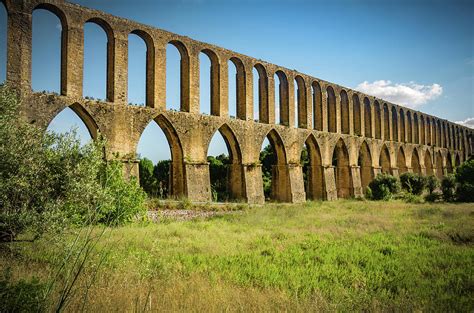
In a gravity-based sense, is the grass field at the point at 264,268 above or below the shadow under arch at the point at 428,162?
below

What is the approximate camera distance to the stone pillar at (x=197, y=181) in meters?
17.2

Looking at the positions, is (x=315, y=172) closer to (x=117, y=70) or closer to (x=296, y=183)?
(x=296, y=183)

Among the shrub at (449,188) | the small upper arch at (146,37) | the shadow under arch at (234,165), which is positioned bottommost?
the shrub at (449,188)

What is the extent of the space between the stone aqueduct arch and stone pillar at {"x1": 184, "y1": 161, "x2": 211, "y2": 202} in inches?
2.0

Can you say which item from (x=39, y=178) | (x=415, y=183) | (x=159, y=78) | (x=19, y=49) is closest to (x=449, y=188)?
(x=415, y=183)

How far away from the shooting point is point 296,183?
22.8 m

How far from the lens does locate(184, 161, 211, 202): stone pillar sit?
17219mm

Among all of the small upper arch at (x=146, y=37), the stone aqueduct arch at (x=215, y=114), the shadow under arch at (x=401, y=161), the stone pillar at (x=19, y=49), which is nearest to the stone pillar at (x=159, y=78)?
the stone aqueduct arch at (x=215, y=114)

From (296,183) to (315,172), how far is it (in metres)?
3.63

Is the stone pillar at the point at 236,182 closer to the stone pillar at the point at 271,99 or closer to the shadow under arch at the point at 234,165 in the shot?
the shadow under arch at the point at 234,165

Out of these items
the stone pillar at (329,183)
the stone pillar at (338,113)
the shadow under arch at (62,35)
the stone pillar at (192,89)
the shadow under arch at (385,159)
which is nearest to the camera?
the shadow under arch at (62,35)

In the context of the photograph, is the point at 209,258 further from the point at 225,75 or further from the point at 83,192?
the point at 225,75

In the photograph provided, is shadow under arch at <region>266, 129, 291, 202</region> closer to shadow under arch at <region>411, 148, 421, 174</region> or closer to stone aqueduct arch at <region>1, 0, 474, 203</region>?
stone aqueduct arch at <region>1, 0, 474, 203</region>

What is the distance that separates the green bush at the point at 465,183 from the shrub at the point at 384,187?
3932 mm
